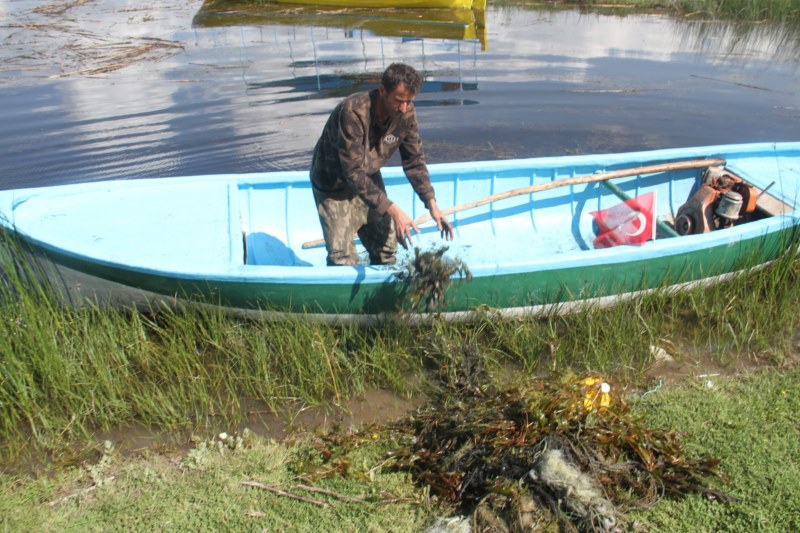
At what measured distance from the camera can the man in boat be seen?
3.73 metres

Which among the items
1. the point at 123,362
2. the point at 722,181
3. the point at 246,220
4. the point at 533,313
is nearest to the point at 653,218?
the point at 722,181

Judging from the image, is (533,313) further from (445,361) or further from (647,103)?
(647,103)

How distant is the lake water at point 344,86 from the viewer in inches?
319

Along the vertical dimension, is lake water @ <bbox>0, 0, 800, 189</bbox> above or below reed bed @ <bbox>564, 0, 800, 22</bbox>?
below

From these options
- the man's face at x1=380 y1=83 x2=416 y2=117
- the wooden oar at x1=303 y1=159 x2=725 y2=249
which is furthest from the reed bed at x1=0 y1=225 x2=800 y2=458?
the man's face at x1=380 y1=83 x2=416 y2=117

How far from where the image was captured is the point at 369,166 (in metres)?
4.07

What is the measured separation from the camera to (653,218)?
4914 millimetres

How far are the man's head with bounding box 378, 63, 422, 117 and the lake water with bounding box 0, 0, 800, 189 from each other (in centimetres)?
418

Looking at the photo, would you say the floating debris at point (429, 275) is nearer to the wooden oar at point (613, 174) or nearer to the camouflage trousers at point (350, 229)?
the camouflage trousers at point (350, 229)

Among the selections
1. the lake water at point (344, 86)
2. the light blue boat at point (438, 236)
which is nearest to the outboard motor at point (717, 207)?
the light blue boat at point (438, 236)

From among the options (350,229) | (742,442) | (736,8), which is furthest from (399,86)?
(736,8)

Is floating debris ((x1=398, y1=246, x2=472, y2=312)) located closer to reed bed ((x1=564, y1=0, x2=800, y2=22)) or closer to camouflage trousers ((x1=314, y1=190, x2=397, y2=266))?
camouflage trousers ((x1=314, y1=190, x2=397, y2=266))

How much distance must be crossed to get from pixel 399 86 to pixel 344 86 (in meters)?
7.23

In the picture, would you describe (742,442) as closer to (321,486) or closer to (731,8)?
(321,486)
